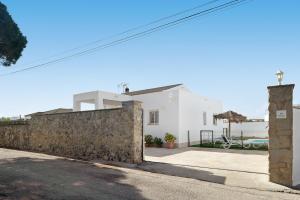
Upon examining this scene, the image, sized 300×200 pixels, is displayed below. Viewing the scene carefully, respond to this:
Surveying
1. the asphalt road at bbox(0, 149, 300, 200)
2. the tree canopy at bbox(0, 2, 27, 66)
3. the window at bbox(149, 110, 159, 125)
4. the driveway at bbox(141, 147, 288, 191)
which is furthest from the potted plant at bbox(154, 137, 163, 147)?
the tree canopy at bbox(0, 2, 27, 66)

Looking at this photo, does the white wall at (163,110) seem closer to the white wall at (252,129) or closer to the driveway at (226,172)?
the driveway at (226,172)

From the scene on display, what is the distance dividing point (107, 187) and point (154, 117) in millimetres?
14271

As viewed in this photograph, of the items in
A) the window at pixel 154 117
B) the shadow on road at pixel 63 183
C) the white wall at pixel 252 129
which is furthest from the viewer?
the white wall at pixel 252 129

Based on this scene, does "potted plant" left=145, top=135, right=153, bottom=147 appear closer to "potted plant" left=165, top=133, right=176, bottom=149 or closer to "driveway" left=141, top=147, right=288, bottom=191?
"potted plant" left=165, top=133, right=176, bottom=149

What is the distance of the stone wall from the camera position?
1220 cm

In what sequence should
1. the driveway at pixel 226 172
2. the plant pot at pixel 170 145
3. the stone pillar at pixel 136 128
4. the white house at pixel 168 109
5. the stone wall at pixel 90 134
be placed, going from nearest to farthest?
the driveway at pixel 226 172 → the stone pillar at pixel 136 128 → the stone wall at pixel 90 134 → the plant pot at pixel 170 145 → the white house at pixel 168 109

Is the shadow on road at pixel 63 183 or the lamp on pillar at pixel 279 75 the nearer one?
the shadow on road at pixel 63 183

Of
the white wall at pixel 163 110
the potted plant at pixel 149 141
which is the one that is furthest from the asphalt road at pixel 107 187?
the potted plant at pixel 149 141

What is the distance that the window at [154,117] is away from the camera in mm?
21516

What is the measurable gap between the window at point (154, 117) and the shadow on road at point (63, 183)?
36.0 feet

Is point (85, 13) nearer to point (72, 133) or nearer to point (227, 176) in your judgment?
point (72, 133)

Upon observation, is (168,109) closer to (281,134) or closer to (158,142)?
(158,142)

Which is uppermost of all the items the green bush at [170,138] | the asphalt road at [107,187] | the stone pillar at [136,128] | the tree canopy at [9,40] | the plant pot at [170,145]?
the tree canopy at [9,40]

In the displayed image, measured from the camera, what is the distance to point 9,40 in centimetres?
1170
